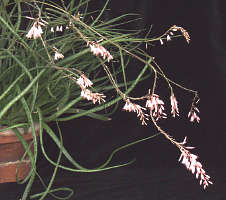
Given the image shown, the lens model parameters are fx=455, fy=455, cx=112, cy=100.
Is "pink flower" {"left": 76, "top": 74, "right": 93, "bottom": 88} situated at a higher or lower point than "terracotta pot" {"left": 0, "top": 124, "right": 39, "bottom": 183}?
higher

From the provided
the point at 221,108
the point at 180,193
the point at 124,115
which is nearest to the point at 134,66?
the point at 124,115

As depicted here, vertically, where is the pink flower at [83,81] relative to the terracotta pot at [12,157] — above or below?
above

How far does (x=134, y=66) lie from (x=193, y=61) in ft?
0.48

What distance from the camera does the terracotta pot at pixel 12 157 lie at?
2.74 feet

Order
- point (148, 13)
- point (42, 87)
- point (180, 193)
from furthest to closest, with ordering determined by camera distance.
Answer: point (148, 13)
point (180, 193)
point (42, 87)

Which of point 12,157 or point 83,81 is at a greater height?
point 83,81

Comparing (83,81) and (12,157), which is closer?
(83,81)

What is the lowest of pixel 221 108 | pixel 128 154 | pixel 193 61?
pixel 128 154

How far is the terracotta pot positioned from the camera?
84 centimetres

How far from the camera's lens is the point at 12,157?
86cm

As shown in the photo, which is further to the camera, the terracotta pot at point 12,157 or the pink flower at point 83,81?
the terracotta pot at point 12,157

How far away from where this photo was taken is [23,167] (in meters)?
0.87

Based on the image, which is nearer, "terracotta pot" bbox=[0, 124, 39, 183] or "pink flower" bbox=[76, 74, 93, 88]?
"pink flower" bbox=[76, 74, 93, 88]

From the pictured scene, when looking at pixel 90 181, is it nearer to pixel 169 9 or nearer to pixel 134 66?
pixel 134 66
